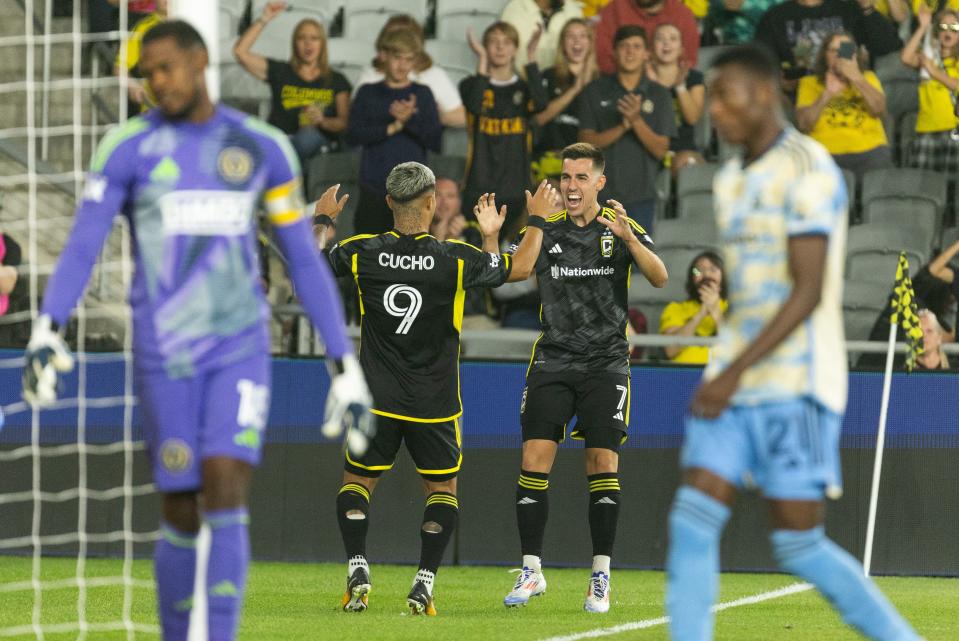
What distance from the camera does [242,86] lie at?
581 inches

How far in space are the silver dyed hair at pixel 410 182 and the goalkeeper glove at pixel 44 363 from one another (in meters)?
3.28

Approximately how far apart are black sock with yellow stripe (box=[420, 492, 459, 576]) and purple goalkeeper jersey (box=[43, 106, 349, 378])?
3.16 metres

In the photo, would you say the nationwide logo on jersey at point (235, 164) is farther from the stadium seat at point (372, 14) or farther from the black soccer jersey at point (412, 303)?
the stadium seat at point (372, 14)

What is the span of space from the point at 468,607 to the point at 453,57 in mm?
7766

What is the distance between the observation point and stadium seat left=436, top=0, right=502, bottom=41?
15.5 meters

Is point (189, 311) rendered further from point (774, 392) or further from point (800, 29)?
point (800, 29)

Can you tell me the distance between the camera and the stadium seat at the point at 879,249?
13250 millimetres

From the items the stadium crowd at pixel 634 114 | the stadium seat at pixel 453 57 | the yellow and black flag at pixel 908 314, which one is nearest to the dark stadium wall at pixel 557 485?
the yellow and black flag at pixel 908 314

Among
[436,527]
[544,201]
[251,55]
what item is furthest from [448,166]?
[436,527]

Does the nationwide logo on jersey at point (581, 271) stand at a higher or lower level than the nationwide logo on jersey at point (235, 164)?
lower

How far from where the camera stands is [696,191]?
14.0 metres

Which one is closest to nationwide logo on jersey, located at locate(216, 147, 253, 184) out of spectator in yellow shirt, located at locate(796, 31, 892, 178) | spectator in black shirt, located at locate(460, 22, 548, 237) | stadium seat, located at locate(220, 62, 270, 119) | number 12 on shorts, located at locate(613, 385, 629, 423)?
number 12 on shorts, located at locate(613, 385, 629, 423)

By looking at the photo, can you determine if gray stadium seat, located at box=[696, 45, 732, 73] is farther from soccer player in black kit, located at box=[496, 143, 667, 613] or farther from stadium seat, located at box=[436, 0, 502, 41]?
soccer player in black kit, located at box=[496, 143, 667, 613]

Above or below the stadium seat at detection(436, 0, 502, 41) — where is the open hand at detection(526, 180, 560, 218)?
below
